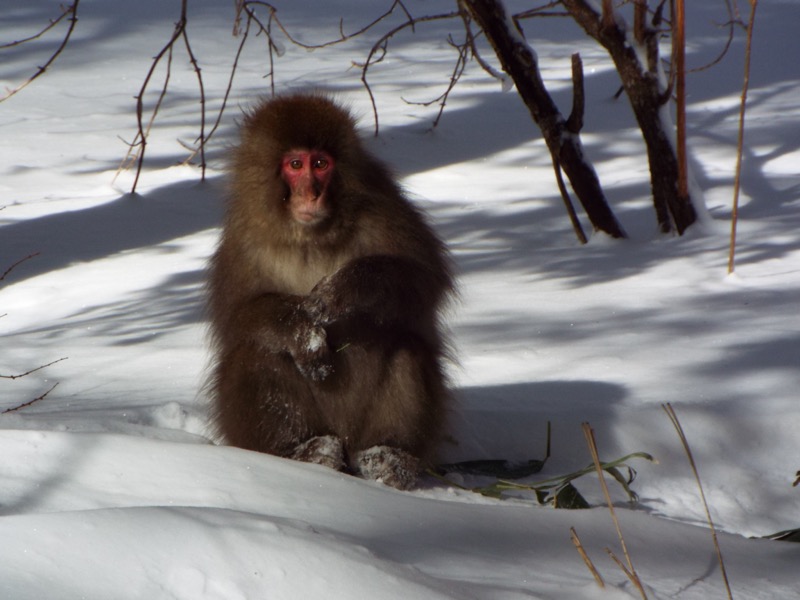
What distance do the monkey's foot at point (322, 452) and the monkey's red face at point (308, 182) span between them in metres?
0.73

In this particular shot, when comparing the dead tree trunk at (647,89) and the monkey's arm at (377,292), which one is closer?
the monkey's arm at (377,292)

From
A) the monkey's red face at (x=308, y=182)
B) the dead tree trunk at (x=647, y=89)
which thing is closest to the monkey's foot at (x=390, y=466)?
the monkey's red face at (x=308, y=182)

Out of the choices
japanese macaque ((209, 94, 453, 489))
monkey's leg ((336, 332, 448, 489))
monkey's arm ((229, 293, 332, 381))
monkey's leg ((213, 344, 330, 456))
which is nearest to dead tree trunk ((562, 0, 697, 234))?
japanese macaque ((209, 94, 453, 489))

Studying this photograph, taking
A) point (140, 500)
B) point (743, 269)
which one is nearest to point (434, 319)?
point (140, 500)

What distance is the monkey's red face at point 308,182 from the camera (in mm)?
3264

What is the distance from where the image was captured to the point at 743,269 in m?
5.40

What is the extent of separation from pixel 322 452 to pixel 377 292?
0.55m

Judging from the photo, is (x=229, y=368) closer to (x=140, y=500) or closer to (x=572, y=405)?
(x=140, y=500)

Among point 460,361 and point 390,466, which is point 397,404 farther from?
point 460,361

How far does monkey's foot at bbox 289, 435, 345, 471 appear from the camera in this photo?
10.5ft

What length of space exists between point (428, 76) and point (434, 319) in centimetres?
837

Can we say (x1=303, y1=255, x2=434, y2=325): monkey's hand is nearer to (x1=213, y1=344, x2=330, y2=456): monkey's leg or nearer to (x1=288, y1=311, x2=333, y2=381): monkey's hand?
(x1=288, y1=311, x2=333, y2=381): monkey's hand

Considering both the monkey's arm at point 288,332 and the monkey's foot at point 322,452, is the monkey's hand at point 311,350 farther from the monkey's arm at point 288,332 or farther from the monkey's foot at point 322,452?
the monkey's foot at point 322,452

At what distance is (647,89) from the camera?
609cm
